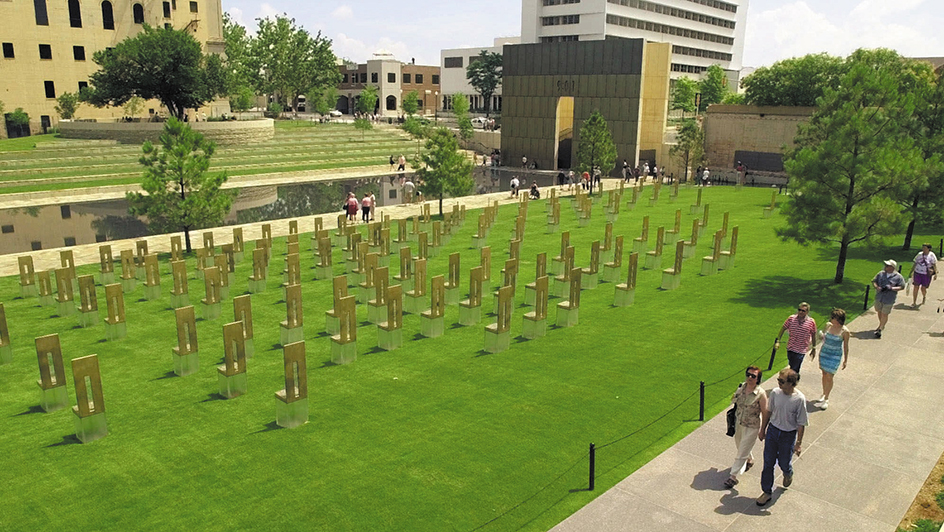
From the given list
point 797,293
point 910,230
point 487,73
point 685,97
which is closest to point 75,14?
point 487,73

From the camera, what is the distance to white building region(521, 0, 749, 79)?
101 metres

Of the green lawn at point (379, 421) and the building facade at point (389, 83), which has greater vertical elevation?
the building facade at point (389, 83)

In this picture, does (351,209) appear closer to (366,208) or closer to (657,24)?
(366,208)

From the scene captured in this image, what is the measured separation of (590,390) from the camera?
1160 centimetres

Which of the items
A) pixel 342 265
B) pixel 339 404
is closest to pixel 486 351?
pixel 339 404

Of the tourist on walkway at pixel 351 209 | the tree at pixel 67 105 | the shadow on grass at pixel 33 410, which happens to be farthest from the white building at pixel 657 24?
the shadow on grass at pixel 33 410

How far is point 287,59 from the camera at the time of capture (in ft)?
289

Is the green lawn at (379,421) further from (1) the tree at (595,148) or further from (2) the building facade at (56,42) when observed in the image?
(2) the building facade at (56,42)

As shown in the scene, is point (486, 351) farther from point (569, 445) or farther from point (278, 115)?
point (278, 115)

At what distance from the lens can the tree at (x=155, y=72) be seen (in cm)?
5312

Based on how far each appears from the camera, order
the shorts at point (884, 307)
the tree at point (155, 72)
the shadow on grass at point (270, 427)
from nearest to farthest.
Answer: the shadow on grass at point (270, 427), the shorts at point (884, 307), the tree at point (155, 72)

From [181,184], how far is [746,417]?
63.7 feet

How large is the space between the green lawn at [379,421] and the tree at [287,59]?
2980 inches

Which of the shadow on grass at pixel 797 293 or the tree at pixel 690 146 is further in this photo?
the tree at pixel 690 146
